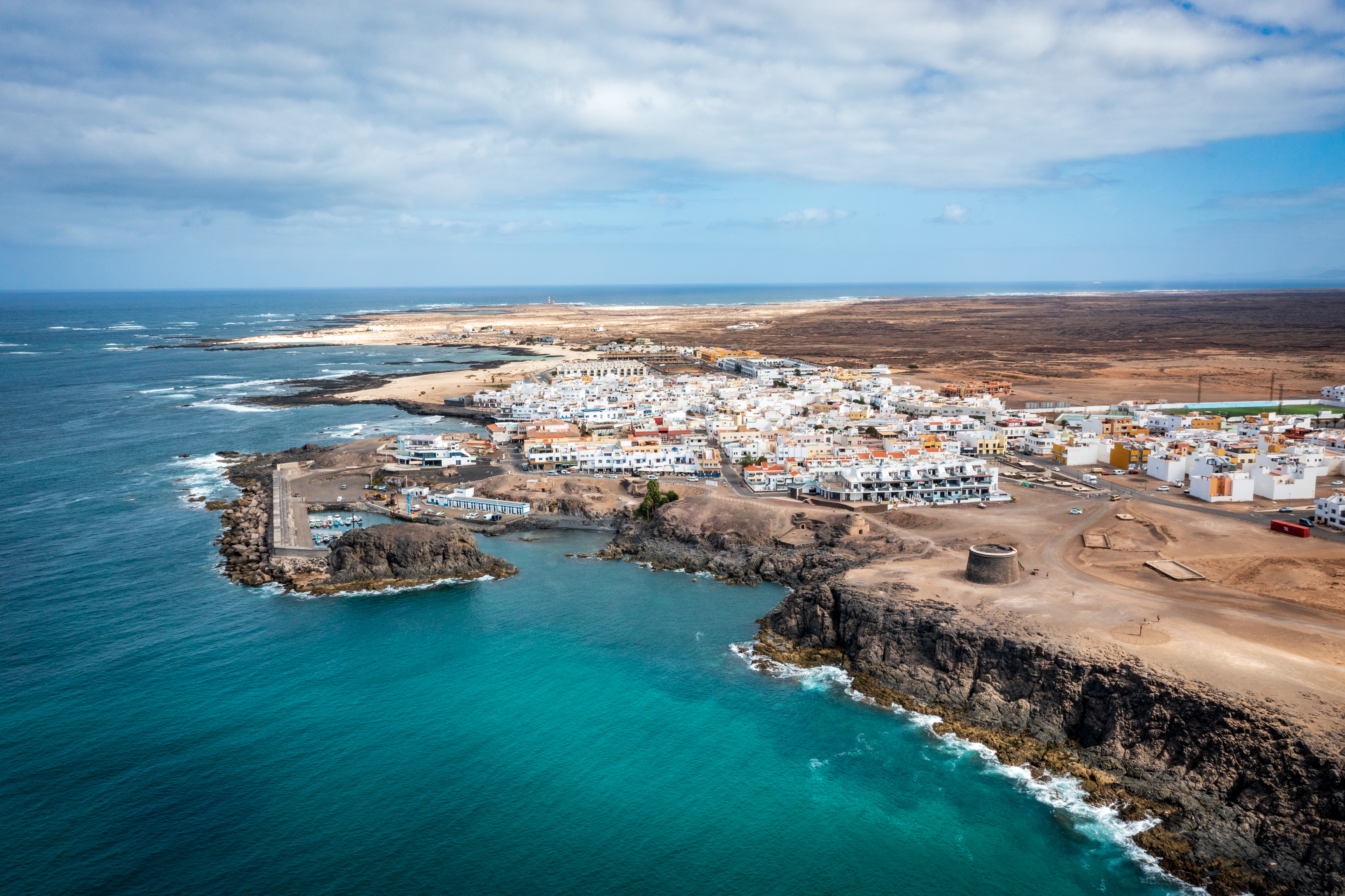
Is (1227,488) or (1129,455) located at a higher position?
(1129,455)

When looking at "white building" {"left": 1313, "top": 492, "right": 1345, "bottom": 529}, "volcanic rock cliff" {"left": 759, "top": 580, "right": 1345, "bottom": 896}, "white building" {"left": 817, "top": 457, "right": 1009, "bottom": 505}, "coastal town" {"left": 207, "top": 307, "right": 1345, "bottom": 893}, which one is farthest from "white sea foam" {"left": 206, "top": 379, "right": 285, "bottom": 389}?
"white building" {"left": 1313, "top": 492, "right": 1345, "bottom": 529}

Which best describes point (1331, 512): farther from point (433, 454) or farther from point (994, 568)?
point (433, 454)

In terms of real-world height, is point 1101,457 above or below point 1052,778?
above

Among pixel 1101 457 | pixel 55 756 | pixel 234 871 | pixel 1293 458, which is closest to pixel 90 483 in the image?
pixel 55 756

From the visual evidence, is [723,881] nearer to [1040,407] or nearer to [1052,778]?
[1052,778]

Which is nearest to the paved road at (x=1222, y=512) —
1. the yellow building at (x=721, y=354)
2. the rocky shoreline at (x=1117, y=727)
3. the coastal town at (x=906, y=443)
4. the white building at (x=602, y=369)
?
the coastal town at (x=906, y=443)

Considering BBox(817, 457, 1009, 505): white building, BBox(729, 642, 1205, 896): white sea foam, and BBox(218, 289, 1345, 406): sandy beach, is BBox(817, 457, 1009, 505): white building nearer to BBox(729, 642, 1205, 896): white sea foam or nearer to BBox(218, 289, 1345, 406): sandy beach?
BBox(729, 642, 1205, 896): white sea foam

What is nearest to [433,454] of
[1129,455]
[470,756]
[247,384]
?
[470,756]
